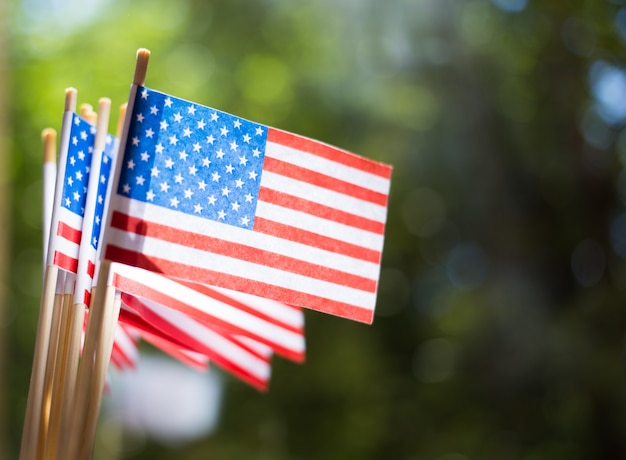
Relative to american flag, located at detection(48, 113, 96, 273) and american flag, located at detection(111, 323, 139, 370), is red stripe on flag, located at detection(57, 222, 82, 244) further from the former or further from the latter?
american flag, located at detection(111, 323, 139, 370)

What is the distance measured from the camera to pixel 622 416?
5.32 m

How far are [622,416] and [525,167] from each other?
7.13ft

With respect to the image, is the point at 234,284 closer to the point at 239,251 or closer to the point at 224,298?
the point at 239,251

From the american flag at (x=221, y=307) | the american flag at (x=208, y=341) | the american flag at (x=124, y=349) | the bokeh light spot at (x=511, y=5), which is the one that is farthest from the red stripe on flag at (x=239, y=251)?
the bokeh light spot at (x=511, y=5)

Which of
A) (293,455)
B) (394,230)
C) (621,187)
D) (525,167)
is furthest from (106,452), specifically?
(621,187)

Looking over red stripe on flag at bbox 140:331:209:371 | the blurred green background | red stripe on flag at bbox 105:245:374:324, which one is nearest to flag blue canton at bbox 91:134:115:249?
red stripe on flag at bbox 105:245:374:324

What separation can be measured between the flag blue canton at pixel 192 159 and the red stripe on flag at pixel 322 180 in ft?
0.11

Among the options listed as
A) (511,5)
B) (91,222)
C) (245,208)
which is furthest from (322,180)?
(511,5)

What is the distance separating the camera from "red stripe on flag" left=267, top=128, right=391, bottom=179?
135cm

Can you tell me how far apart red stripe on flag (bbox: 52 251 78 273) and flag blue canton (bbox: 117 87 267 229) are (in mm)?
164

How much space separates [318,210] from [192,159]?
0.89ft

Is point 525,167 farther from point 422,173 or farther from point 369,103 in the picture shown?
point 369,103

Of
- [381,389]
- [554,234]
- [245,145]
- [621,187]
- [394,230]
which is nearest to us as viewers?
[245,145]

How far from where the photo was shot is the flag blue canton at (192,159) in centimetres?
119
